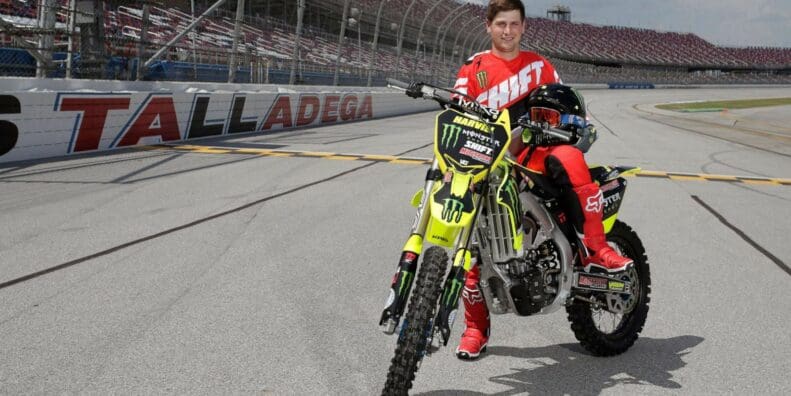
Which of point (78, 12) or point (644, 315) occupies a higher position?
point (78, 12)

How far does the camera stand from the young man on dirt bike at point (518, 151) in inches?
141

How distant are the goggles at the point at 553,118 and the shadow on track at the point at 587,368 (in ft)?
3.79

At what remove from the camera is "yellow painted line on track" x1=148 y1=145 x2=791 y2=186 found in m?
11.6

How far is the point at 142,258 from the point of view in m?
5.68

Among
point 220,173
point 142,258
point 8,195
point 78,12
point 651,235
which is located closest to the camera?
point 142,258

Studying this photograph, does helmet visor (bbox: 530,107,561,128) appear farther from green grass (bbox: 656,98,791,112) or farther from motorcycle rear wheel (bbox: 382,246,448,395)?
green grass (bbox: 656,98,791,112)

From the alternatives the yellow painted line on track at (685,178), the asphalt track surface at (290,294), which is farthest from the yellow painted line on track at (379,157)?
the yellow painted line on track at (685,178)

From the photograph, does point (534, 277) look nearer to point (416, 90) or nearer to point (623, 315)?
point (623, 315)

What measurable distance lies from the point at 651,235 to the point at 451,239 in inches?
185

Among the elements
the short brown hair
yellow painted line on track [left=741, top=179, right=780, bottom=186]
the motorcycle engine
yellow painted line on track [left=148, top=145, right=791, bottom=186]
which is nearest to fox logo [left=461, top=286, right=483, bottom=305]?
the motorcycle engine

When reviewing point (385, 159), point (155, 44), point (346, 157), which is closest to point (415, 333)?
point (385, 159)

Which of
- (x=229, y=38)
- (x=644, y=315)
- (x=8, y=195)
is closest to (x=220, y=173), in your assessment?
(x=8, y=195)

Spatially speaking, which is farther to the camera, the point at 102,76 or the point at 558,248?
the point at 102,76

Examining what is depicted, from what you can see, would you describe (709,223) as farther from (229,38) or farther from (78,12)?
(229,38)
